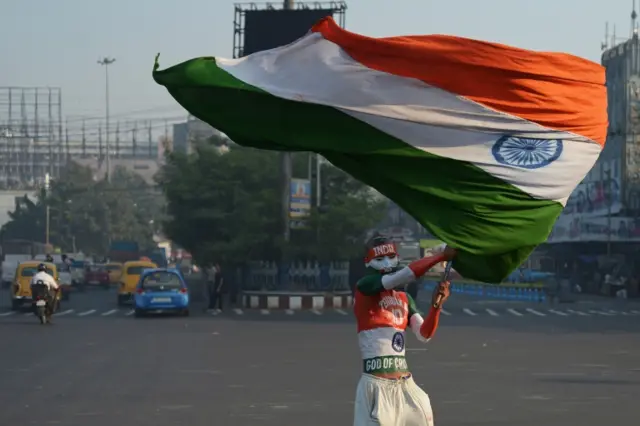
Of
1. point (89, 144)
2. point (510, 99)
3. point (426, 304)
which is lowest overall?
point (426, 304)

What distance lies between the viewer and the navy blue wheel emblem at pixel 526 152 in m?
9.23

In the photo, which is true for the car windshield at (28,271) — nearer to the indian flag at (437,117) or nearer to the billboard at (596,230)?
the billboard at (596,230)

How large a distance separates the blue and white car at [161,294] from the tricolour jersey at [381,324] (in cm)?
3104

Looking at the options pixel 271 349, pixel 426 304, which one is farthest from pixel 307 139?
pixel 426 304

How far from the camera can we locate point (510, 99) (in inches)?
363

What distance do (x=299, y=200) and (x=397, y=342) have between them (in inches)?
1563

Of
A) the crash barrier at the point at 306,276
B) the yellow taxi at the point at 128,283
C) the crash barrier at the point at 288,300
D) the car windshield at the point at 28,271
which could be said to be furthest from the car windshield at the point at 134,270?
the crash barrier at the point at 288,300

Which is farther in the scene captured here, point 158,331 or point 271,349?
point 158,331

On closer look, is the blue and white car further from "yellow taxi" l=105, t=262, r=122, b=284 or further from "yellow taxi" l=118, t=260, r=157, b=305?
"yellow taxi" l=105, t=262, r=122, b=284

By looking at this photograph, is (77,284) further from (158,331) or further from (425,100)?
(425,100)

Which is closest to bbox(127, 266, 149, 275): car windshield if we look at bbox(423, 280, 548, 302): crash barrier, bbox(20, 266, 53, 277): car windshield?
bbox(20, 266, 53, 277): car windshield

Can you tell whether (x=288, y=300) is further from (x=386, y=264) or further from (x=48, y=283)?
(x=386, y=264)

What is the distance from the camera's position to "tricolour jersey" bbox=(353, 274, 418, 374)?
992cm

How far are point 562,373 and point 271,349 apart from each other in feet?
23.0
